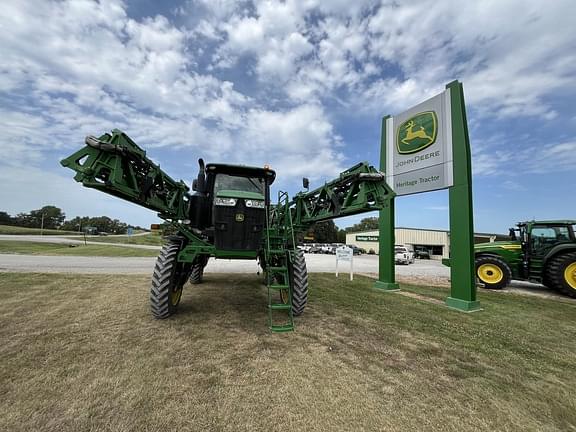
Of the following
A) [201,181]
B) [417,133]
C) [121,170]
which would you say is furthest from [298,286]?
[417,133]

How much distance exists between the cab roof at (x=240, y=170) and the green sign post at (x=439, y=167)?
414 cm

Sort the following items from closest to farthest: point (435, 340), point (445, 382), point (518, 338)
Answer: point (445, 382) < point (435, 340) < point (518, 338)

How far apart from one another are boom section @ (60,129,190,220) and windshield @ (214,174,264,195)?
1017mm

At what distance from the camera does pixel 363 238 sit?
173 feet

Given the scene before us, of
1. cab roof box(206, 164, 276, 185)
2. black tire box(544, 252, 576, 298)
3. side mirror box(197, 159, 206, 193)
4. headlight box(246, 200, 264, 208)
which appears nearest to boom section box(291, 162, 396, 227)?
cab roof box(206, 164, 276, 185)

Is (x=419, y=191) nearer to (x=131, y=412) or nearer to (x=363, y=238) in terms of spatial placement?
(x=131, y=412)

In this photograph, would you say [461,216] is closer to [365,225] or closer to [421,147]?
[421,147]

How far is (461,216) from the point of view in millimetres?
7109

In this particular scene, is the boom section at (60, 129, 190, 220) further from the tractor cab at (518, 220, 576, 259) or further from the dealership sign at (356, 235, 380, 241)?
the dealership sign at (356, 235, 380, 241)

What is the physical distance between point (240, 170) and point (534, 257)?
11268mm

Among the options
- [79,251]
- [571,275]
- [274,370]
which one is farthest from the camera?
[79,251]

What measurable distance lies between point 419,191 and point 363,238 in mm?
45826

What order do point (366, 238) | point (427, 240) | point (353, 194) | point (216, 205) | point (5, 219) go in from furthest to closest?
point (5, 219)
point (366, 238)
point (427, 240)
point (353, 194)
point (216, 205)

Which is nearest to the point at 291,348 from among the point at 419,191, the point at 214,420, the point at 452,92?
the point at 214,420
